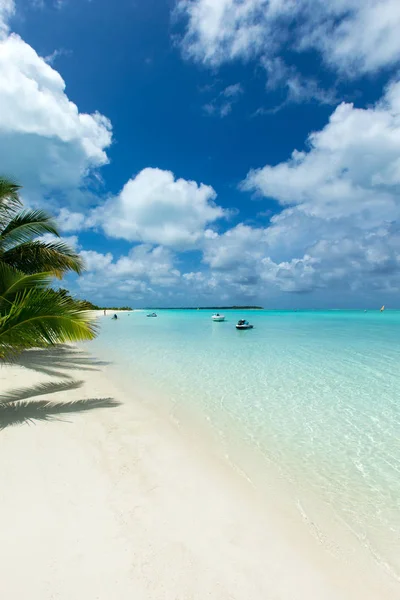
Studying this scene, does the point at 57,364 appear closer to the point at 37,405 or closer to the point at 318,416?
the point at 37,405

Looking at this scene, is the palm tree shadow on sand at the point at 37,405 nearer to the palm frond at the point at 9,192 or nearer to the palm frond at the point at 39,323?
the palm frond at the point at 39,323

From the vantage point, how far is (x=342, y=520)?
337 cm

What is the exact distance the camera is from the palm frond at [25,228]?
11.0 meters

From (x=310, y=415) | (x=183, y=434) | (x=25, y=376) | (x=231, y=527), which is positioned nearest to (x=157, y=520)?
(x=231, y=527)

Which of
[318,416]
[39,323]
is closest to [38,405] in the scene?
[39,323]

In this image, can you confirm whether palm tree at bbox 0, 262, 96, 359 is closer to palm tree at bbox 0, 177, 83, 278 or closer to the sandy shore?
the sandy shore

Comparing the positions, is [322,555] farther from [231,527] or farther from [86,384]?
[86,384]

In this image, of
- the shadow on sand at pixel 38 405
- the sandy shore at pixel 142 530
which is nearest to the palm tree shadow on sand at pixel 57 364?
the shadow on sand at pixel 38 405

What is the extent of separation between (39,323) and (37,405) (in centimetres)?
193

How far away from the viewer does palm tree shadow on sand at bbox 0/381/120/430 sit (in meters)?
5.38

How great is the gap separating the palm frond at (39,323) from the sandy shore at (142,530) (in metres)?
1.38

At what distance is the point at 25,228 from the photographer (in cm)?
1101

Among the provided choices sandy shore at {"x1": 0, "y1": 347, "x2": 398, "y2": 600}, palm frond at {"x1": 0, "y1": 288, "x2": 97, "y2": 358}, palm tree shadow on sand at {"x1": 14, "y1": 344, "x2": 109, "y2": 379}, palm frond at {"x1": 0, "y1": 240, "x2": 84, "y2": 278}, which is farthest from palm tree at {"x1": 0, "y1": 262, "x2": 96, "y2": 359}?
palm frond at {"x1": 0, "y1": 240, "x2": 84, "y2": 278}

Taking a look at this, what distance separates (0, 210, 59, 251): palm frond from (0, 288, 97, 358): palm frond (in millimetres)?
6640
